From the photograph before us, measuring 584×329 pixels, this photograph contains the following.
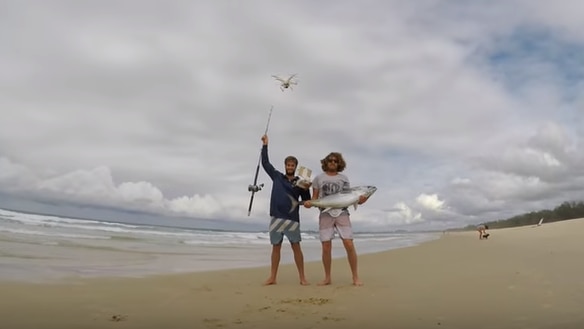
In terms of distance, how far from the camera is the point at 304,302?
4.77m

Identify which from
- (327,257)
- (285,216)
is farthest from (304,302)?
(285,216)

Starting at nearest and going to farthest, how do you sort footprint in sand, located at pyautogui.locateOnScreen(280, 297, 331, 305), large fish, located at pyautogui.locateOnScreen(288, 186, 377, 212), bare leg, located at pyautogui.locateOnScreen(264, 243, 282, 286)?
footprint in sand, located at pyautogui.locateOnScreen(280, 297, 331, 305) < large fish, located at pyautogui.locateOnScreen(288, 186, 377, 212) < bare leg, located at pyautogui.locateOnScreen(264, 243, 282, 286)

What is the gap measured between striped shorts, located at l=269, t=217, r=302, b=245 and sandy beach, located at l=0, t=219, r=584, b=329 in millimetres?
586

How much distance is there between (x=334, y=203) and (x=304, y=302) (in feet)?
5.14

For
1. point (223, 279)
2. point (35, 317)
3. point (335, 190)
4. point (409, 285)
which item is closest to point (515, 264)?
point (409, 285)

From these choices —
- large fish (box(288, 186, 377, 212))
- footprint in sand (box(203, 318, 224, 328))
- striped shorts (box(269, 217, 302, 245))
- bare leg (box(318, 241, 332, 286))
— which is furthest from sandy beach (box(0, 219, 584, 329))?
large fish (box(288, 186, 377, 212))

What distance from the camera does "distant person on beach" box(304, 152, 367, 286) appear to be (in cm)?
605

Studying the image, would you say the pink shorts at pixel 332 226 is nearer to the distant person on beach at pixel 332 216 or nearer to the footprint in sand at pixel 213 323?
the distant person on beach at pixel 332 216

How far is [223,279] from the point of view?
21.5 ft

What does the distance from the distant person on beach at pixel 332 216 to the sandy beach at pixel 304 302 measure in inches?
12.4

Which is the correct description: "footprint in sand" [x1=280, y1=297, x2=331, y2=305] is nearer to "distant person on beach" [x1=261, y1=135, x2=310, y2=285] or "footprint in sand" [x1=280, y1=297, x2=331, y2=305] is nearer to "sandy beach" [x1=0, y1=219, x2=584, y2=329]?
"sandy beach" [x1=0, y1=219, x2=584, y2=329]

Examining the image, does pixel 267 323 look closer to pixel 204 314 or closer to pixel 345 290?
pixel 204 314

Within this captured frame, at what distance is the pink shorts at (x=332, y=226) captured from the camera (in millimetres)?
6062

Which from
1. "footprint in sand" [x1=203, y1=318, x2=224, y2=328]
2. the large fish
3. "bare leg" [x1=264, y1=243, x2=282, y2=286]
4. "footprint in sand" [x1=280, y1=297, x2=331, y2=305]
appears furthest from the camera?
"bare leg" [x1=264, y1=243, x2=282, y2=286]
